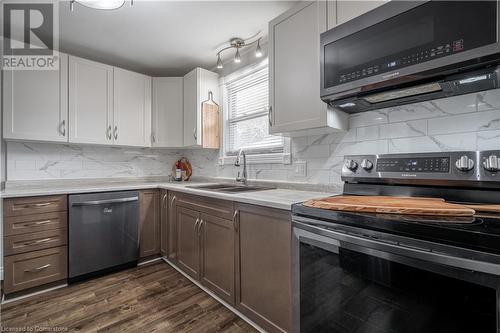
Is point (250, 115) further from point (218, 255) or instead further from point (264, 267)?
point (264, 267)

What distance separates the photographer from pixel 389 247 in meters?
0.87

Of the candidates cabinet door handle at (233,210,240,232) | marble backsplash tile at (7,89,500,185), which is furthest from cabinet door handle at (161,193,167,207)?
cabinet door handle at (233,210,240,232)

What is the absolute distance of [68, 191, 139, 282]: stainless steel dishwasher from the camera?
7.36ft

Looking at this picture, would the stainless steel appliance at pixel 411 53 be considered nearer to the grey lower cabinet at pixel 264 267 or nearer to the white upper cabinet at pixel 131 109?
the grey lower cabinet at pixel 264 267

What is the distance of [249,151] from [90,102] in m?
1.84

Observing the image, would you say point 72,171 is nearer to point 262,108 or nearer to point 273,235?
point 262,108

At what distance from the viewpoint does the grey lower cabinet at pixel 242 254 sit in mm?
1435

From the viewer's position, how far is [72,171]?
2799 mm

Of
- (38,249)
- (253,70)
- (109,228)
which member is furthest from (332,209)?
(38,249)

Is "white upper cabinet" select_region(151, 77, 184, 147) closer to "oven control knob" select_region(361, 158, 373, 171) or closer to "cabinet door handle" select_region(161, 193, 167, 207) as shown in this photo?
"cabinet door handle" select_region(161, 193, 167, 207)

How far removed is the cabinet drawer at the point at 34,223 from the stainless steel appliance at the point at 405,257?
219 centimetres

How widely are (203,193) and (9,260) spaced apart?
67.0 inches

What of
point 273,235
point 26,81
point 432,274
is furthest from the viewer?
point 26,81

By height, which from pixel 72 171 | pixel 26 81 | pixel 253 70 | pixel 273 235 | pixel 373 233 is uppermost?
pixel 253 70
